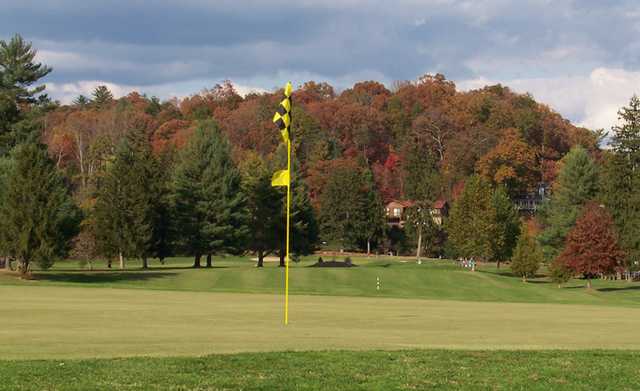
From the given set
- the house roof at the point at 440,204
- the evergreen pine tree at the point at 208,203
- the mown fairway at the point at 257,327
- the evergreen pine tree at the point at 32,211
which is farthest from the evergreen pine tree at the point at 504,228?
the mown fairway at the point at 257,327

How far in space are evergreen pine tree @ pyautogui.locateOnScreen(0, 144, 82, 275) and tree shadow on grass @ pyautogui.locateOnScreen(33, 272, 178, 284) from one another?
2110mm

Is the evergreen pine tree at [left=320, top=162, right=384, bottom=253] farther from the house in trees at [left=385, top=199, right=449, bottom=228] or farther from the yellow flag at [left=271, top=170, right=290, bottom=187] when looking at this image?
the yellow flag at [left=271, top=170, right=290, bottom=187]

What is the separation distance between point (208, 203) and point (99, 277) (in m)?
19.0

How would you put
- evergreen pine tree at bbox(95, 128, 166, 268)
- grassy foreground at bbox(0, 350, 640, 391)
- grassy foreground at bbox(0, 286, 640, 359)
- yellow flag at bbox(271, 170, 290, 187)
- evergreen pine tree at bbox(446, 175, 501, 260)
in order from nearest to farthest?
Result: grassy foreground at bbox(0, 350, 640, 391)
grassy foreground at bbox(0, 286, 640, 359)
yellow flag at bbox(271, 170, 290, 187)
evergreen pine tree at bbox(95, 128, 166, 268)
evergreen pine tree at bbox(446, 175, 501, 260)

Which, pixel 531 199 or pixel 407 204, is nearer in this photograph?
pixel 407 204

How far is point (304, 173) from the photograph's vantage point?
14675 centimetres

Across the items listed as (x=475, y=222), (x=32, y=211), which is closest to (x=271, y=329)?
(x=32, y=211)

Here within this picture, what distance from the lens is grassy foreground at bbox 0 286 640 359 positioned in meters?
18.6

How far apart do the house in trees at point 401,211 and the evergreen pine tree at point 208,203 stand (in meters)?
57.7

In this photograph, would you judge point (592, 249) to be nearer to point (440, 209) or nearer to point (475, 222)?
point (475, 222)

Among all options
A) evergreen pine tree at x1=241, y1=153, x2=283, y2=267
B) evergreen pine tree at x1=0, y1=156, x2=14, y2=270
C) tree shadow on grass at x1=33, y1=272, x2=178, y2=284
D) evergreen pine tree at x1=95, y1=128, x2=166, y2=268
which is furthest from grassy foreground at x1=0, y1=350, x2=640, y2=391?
evergreen pine tree at x1=241, y1=153, x2=283, y2=267

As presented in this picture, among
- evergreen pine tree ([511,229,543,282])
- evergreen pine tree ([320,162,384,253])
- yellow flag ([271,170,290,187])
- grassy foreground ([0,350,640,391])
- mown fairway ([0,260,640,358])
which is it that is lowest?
mown fairway ([0,260,640,358])

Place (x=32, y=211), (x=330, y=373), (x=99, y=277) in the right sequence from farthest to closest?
(x=99, y=277) → (x=32, y=211) → (x=330, y=373)

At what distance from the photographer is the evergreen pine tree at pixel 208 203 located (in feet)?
267
